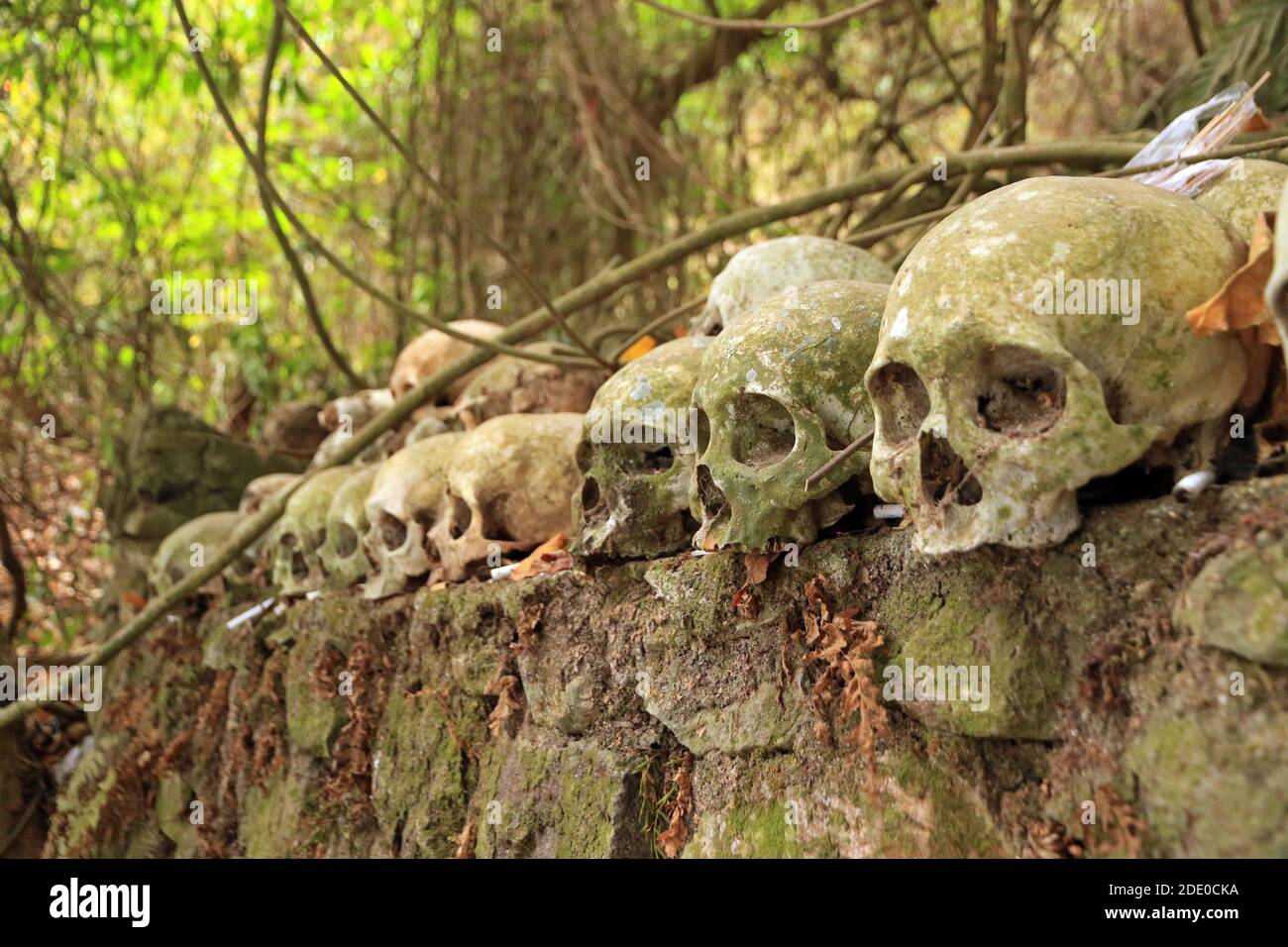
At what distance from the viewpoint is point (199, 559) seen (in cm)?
424

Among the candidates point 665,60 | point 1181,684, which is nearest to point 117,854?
point 1181,684

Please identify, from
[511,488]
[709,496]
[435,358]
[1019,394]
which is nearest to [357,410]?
[435,358]

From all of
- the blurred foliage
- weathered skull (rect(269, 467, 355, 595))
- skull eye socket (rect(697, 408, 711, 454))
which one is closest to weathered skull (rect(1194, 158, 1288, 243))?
skull eye socket (rect(697, 408, 711, 454))

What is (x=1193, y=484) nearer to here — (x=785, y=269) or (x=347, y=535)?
(x=785, y=269)

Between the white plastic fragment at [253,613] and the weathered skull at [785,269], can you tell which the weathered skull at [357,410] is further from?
the weathered skull at [785,269]

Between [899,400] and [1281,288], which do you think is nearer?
[1281,288]

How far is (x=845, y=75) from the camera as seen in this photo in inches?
269

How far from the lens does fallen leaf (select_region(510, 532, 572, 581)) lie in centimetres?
252

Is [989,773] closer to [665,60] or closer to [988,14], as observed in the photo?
A: [988,14]

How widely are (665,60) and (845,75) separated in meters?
1.24

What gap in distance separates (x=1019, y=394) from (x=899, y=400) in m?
0.18

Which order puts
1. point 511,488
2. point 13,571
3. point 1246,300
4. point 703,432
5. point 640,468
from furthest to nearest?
1. point 13,571
2. point 511,488
3. point 640,468
4. point 703,432
5. point 1246,300

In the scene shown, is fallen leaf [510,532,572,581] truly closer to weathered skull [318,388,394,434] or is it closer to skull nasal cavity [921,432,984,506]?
skull nasal cavity [921,432,984,506]

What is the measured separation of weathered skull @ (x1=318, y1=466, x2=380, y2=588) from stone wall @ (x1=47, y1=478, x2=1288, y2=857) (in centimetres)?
12
